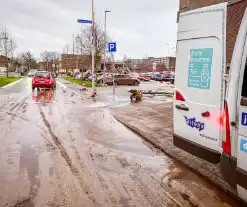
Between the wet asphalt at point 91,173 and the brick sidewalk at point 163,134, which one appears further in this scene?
the brick sidewalk at point 163,134

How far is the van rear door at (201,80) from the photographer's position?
359 centimetres

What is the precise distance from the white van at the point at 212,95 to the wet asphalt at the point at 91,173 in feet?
1.91

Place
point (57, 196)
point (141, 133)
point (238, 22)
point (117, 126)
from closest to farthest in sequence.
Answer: point (238, 22) < point (57, 196) < point (141, 133) < point (117, 126)

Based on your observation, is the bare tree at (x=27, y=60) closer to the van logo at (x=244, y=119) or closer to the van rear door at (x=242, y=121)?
the van rear door at (x=242, y=121)

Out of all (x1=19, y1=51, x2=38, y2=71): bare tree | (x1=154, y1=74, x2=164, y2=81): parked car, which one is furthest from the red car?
(x1=19, y1=51, x2=38, y2=71): bare tree

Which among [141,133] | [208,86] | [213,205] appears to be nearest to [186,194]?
[213,205]

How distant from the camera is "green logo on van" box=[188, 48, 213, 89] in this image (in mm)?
3725

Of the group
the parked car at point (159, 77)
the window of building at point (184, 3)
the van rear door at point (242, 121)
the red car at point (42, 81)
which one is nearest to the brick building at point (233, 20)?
the van rear door at point (242, 121)

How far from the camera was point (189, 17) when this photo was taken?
402 centimetres

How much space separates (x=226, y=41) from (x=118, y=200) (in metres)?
2.53

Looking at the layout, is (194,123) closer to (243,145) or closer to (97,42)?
(243,145)

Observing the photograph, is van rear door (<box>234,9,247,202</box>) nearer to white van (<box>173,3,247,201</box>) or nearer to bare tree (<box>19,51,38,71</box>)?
white van (<box>173,3,247,201</box>)

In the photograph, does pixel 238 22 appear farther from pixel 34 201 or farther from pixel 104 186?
pixel 34 201

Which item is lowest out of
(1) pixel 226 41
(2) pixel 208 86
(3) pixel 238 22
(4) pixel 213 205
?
(4) pixel 213 205
